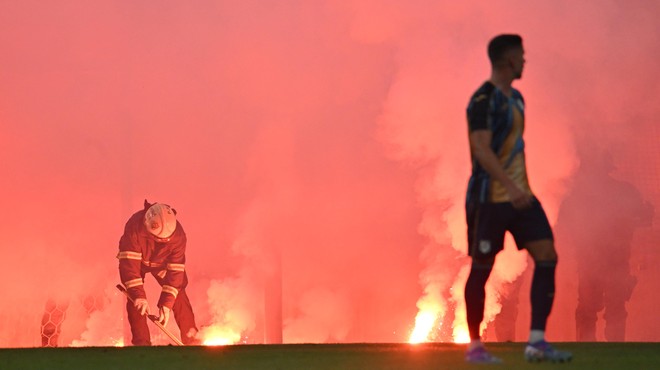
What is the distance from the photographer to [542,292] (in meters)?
4.98

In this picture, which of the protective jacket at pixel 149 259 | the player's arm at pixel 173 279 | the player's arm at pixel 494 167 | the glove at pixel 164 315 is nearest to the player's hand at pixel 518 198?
the player's arm at pixel 494 167

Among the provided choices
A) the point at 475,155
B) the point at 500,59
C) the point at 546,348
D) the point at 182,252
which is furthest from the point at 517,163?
the point at 182,252

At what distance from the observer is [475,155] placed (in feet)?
16.2

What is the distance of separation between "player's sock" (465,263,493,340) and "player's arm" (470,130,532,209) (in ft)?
1.34

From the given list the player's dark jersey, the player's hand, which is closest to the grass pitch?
the player's hand

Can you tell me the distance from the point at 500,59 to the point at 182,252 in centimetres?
1048

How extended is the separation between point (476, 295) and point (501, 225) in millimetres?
376

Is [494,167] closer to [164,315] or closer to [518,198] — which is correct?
[518,198]

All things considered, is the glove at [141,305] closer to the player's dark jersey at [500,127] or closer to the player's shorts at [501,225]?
the player's shorts at [501,225]

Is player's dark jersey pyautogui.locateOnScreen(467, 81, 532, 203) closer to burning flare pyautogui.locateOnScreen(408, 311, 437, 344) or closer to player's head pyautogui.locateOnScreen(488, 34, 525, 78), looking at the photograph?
player's head pyautogui.locateOnScreen(488, 34, 525, 78)

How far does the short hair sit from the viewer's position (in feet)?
16.4

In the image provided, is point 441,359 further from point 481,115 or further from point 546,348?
point 481,115

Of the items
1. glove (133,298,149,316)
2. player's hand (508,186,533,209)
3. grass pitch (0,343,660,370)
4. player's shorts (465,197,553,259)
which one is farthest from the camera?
glove (133,298,149,316)

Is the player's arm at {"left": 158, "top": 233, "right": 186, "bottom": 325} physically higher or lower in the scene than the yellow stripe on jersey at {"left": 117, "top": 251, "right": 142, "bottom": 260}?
lower
